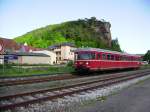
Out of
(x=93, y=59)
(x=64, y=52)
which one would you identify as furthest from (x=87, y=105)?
(x=64, y=52)

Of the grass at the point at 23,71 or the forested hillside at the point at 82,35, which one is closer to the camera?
the grass at the point at 23,71

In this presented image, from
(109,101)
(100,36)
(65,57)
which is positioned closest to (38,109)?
(109,101)

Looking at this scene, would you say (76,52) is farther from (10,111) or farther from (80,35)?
(80,35)

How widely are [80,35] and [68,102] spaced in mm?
125669

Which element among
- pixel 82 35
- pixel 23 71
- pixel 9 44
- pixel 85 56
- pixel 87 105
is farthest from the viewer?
pixel 82 35

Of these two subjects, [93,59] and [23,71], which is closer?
[93,59]

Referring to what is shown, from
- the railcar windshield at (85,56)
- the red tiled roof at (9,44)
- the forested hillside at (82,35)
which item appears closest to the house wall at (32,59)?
the red tiled roof at (9,44)

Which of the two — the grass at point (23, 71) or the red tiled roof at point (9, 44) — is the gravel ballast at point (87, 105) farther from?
the red tiled roof at point (9, 44)

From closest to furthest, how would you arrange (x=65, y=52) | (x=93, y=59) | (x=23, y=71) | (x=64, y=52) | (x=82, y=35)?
(x=93, y=59)
(x=23, y=71)
(x=65, y=52)
(x=64, y=52)
(x=82, y=35)

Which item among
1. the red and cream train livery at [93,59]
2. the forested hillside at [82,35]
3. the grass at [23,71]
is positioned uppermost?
the forested hillside at [82,35]

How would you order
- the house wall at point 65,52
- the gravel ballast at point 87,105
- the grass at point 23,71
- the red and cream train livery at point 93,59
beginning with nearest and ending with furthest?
the gravel ballast at point 87,105
the red and cream train livery at point 93,59
the grass at point 23,71
the house wall at point 65,52

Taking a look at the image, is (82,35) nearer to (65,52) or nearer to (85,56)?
(65,52)

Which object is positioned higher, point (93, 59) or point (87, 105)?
point (93, 59)

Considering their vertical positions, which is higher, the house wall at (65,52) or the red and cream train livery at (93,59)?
the house wall at (65,52)
